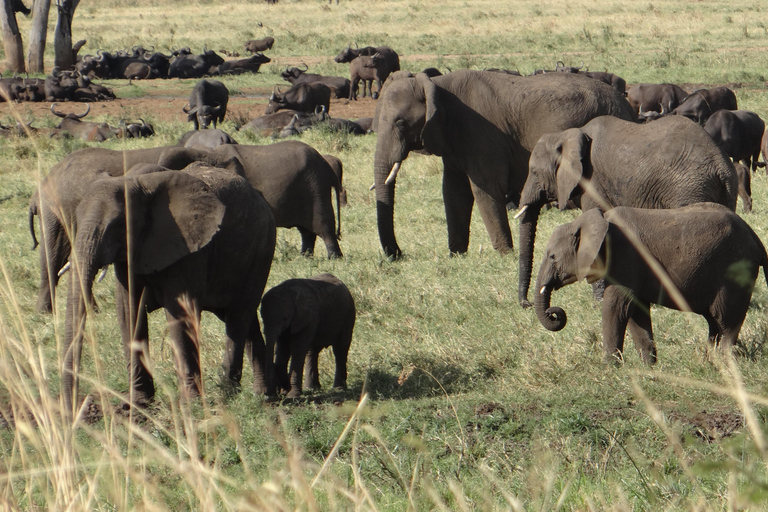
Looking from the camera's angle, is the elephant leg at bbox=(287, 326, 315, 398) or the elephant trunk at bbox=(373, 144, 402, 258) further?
the elephant trunk at bbox=(373, 144, 402, 258)

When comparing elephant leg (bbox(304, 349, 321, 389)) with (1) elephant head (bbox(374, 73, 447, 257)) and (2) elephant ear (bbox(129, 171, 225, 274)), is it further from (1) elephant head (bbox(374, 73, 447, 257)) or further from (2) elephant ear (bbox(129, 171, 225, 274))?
(1) elephant head (bbox(374, 73, 447, 257))

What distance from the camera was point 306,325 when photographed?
6.41 metres

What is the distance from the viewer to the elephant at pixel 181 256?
5363 mm

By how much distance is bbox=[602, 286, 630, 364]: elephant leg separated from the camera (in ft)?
19.5

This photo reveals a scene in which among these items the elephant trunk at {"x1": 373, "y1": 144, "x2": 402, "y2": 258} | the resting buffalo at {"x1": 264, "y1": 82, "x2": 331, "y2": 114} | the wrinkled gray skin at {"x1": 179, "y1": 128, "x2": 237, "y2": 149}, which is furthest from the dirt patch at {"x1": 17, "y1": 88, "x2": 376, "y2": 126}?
the elephant trunk at {"x1": 373, "y1": 144, "x2": 402, "y2": 258}

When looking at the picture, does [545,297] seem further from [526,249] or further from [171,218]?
[171,218]

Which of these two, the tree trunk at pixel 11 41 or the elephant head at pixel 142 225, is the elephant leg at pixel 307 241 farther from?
the tree trunk at pixel 11 41

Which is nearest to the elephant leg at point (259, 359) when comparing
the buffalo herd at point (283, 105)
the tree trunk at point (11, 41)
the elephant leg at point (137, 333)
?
the buffalo herd at point (283, 105)

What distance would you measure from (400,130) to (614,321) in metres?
4.43

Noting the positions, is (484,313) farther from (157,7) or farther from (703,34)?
(157,7)

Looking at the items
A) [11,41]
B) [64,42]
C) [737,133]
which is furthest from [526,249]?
[64,42]

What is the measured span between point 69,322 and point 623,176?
4232 mm

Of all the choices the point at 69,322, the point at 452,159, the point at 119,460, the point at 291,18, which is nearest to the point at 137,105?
the point at 452,159

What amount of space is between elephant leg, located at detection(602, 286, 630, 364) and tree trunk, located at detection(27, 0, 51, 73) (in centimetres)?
2919
